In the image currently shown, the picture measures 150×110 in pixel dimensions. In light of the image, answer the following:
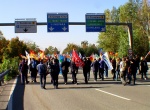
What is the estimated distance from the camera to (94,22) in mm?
30984

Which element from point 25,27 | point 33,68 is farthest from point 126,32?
point 33,68

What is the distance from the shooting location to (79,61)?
71.7 feet

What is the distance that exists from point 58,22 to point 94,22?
3.36 metres

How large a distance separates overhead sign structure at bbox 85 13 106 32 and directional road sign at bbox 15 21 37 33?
16.2 feet

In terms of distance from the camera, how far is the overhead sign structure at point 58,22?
3061cm

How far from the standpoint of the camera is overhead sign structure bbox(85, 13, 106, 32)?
30.7m

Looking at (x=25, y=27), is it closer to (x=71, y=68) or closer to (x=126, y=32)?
(x=71, y=68)

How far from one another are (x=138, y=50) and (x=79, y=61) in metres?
55.3

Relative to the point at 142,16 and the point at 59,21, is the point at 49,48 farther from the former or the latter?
the point at 59,21

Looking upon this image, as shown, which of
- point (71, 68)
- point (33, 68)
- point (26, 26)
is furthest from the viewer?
point (26, 26)

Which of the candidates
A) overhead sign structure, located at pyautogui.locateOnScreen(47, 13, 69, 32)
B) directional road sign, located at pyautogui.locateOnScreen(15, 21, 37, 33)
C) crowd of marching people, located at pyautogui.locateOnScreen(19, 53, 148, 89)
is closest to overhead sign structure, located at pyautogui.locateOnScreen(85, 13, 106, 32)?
overhead sign structure, located at pyautogui.locateOnScreen(47, 13, 69, 32)

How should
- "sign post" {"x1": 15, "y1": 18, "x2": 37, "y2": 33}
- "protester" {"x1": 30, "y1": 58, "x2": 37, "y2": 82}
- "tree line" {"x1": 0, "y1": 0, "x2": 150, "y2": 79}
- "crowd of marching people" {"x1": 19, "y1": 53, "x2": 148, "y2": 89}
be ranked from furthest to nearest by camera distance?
"tree line" {"x1": 0, "y1": 0, "x2": 150, "y2": 79}
"sign post" {"x1": 15, "y1": 18, "x2": 37, "y2": 33}
"protester" {"x1": 30, "y1": 58, "x2": 37, "y2": 82}
"crowd of marching people" {"x1": 19, "y1": 53, "x2": 148, "y2": 89}

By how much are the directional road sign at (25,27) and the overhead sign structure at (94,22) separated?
16.2ft

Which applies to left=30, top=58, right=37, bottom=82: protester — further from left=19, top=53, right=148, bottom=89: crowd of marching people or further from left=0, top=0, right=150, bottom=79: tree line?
left=0, top=0, right=150, bottom=79: tree line
